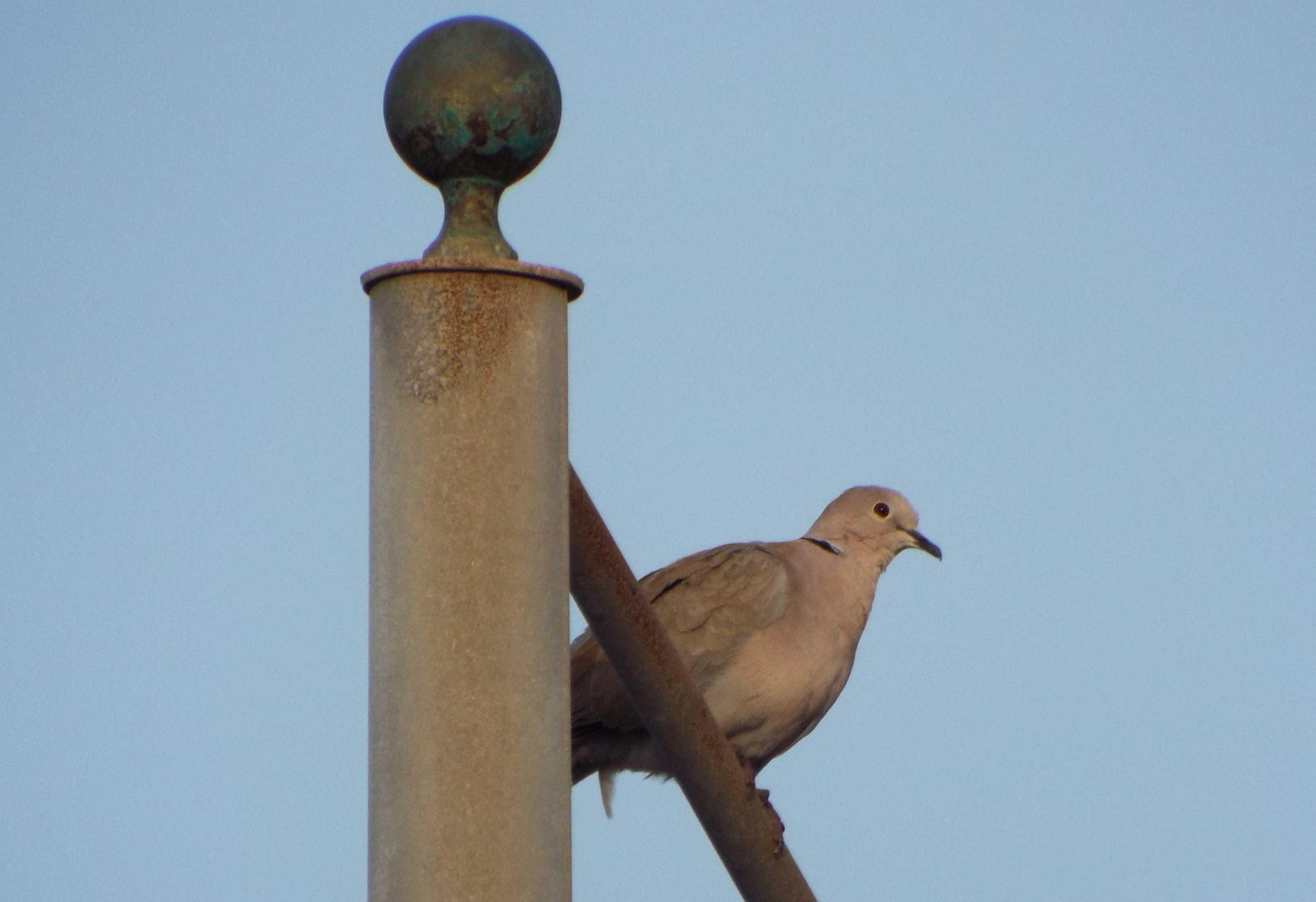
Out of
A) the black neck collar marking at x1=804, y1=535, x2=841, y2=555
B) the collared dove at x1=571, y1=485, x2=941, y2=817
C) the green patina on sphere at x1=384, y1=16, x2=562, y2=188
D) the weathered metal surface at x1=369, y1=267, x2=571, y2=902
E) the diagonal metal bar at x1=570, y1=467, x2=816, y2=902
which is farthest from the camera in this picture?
the black neck collar marking at x1=804, y1=535, x2=841, y2=555

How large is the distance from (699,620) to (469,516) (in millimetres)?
4363

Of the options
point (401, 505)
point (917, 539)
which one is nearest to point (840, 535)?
point (917, 539)

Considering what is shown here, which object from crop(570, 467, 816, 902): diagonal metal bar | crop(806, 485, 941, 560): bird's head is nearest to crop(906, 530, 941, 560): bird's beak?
crop(806, 485, 941, 560): bird's head

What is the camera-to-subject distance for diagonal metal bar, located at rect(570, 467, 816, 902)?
285 cm

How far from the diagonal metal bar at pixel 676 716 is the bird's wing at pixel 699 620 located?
121 inches

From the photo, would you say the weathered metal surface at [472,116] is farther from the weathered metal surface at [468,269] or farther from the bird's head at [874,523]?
the bird's head at [874,523]

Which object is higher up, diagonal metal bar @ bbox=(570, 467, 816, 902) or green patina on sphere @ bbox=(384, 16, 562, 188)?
green patina on sphere @ bbox=(384, 16, 562, 188)

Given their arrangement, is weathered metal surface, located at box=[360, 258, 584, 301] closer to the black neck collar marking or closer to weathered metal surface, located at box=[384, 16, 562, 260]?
weathered metal surface, located at box=[384, 16, 562, 260]

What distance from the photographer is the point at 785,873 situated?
3.52 meters

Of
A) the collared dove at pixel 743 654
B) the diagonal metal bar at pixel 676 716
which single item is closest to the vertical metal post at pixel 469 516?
the diagonal metal bar at pixel 676 716

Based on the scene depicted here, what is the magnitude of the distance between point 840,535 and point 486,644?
536 centimetres

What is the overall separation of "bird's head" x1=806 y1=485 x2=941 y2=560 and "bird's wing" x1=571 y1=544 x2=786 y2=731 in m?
0.83

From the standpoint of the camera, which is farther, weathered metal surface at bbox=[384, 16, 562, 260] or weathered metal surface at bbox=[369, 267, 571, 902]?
weathered metal surface at bbox=[384, 16, 562, 260]

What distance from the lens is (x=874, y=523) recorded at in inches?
305
